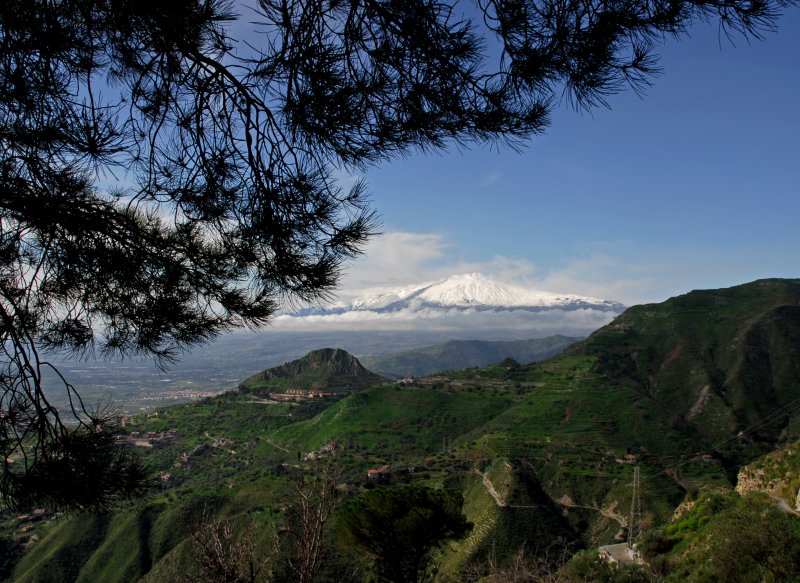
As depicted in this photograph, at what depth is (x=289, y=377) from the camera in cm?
10812

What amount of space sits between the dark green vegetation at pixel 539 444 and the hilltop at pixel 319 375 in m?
10.6

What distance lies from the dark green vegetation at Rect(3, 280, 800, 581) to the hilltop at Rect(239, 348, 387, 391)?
1058cm

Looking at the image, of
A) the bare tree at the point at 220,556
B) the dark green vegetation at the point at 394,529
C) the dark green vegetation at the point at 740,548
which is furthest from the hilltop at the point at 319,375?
the bare tree at the point at 220,556

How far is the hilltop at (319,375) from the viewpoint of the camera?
10306cm

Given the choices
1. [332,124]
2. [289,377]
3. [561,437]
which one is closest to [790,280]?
[561,437]

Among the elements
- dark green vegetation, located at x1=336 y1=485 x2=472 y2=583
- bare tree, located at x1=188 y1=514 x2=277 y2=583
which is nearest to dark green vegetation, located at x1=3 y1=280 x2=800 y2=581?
dark green vegetation, located at x1=336 y1=485 x2=472 y2=583

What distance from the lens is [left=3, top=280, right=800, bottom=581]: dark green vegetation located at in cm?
3108

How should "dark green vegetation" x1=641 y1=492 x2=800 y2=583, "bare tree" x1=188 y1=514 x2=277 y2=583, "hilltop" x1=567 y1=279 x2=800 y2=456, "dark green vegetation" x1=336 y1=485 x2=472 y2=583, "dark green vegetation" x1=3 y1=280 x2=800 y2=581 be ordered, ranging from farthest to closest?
"hilltop" x1=567 y1=279 x2=800 y2=456
"dark green vegetation" x1=3 y1=280 x2=800 y2=581
"dark green vegetation" x1=336 y1=485 x2=472 y2=583
"dark green vegetation" x1=641 y1=492 x2=800 y2=583
"bare tree" x1=188 y1=514 x2=277 y2=583

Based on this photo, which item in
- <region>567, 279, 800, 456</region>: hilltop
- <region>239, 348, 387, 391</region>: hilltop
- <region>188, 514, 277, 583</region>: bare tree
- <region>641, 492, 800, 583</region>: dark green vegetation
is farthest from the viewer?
<region>239, 348, 387, 391</region>: hilltop

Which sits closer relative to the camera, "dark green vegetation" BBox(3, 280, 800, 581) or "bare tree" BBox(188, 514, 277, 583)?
"bare tree" BBox(188, 514, 277, 583)

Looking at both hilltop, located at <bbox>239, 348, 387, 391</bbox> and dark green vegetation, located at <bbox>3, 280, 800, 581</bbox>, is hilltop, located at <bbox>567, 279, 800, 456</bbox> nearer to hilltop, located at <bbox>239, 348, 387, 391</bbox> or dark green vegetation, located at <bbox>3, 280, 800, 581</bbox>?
dark green vegetation, located at <bbox>3, 280, 800, 581</bbox>

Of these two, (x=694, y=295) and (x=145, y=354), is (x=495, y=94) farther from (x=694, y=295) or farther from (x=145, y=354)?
(x=694, y=295)

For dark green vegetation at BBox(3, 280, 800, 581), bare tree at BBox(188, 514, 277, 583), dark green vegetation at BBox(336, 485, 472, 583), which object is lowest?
dark green vegetation at BBox(3, 280, 800, 581)

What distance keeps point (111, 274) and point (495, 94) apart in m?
2.84
